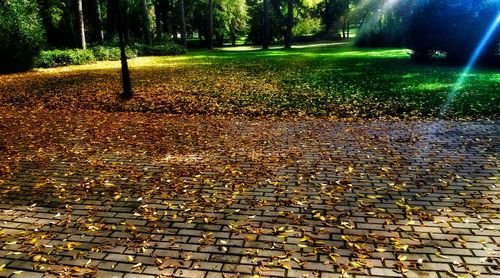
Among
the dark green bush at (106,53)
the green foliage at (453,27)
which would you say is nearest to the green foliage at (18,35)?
the dark green bush at (106,53)

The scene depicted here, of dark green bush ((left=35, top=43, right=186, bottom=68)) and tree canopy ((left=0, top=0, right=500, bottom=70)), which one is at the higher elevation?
tree canopy ((left=0, top=0, right=500, bottom=70))

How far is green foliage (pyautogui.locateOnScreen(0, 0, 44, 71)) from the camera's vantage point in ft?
70.9

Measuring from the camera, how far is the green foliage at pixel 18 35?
2161 cm

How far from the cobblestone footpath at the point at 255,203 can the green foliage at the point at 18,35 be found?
605 inches

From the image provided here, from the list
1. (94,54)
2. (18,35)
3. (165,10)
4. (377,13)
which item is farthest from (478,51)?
(165,10)

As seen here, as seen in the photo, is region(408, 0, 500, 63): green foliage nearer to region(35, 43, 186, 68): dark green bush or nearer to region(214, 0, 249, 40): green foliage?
region(35, 43, 186, 68): dark green bush

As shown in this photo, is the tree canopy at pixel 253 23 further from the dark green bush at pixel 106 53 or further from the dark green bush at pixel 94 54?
the dark green bush at pixel 106 53

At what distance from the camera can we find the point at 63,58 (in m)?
25.7

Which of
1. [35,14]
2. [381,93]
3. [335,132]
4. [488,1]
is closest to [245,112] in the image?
[335,132]

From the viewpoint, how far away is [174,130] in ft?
33.9

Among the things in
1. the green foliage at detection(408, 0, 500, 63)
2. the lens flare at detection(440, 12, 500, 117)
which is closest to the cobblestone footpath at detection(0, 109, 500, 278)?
the lens flare at detection(440, 12, 500, 117)

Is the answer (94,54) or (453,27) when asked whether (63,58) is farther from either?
(453,27)

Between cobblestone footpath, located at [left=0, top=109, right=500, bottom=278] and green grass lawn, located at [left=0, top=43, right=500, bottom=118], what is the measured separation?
8.41 ft

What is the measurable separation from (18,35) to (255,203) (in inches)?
873
